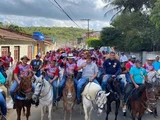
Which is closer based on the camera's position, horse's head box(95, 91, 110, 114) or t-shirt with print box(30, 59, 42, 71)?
horse's head box(95, 91, 110, 114)

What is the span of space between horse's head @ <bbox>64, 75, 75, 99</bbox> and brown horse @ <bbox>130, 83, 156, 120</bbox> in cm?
205

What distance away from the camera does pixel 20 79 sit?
874cm

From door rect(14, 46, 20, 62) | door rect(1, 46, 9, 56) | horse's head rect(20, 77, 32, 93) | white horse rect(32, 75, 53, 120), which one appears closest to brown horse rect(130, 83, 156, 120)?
white horse rect(32, 75, 53, 120)

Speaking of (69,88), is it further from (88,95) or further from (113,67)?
(113,67)

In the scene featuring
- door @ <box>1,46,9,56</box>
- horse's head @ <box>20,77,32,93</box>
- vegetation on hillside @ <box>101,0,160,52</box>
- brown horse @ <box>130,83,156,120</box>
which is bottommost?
brown horse @ <box>130,83,156,120</box>

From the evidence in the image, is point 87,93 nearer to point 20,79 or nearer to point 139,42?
point 20,79

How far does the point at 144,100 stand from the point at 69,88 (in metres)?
2.50

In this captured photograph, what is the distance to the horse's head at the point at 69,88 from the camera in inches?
356

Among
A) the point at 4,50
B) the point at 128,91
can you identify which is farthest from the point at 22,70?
the point at 4,50

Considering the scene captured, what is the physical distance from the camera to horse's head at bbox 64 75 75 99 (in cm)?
905

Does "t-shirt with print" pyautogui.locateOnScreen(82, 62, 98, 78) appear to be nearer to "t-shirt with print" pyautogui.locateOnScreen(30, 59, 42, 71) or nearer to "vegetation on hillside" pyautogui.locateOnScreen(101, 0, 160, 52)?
"t-shirt with print" pyautogui.locateOnScreen(30, 59, 42, 71)

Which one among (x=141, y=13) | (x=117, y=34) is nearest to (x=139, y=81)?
(x=141, y=13)

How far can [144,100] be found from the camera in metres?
8.74

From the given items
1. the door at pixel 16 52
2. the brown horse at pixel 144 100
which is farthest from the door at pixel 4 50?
the brown horse at pixel 144 100
